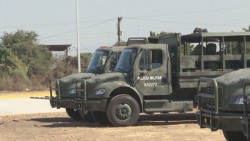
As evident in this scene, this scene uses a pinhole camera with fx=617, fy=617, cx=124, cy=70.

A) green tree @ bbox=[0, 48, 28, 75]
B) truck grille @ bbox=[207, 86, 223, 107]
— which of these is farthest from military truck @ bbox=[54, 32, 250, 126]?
green tree @ bbox=[0, 48, 28, 75]

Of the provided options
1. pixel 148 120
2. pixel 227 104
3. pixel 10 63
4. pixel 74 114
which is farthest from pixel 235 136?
pixel 10 63

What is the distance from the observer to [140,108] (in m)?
17.6

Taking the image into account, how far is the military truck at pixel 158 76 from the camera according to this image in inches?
680

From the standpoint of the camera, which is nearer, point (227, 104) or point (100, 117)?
point (227, 104)

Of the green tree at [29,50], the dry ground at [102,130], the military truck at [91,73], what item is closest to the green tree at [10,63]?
the green tree at [29,50]

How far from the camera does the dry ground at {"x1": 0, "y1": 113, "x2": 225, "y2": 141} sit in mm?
14102

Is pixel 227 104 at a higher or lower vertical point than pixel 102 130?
higher

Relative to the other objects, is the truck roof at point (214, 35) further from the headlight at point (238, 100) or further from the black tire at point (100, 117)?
the headlight at point (238, 100)

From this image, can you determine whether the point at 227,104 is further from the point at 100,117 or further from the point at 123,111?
the point at 100,117

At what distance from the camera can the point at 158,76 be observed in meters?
17.6

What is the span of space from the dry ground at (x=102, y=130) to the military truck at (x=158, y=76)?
57 centimetres

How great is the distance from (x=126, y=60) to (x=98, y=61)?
2.07 meters

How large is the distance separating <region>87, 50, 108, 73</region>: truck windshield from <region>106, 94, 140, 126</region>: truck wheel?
7.08 ft

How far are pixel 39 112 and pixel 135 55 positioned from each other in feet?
26.9
